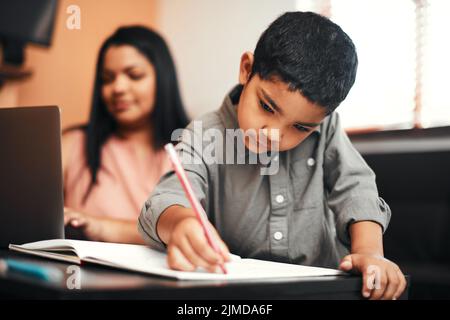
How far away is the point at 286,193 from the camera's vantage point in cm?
78

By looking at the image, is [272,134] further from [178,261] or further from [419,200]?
[419,200]

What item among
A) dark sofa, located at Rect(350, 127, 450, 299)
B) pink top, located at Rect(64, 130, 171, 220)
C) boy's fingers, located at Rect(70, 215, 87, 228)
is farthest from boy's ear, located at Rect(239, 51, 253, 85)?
pink top, located at Rect(64, 130, 171, 220)

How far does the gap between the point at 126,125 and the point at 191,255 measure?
1287mm

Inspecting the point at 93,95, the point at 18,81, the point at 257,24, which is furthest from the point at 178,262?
the point at 18,81

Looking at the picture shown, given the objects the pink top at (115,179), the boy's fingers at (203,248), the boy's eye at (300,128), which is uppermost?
the boy's eye at (300,128)

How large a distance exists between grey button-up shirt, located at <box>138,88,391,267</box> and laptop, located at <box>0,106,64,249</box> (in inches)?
7.2

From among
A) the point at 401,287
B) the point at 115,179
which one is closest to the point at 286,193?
the point at 401,287

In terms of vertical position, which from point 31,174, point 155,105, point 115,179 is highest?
point 155,105

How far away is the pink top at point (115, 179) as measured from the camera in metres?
1.57

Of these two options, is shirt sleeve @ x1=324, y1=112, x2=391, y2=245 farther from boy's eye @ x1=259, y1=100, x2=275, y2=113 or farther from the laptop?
the laptop

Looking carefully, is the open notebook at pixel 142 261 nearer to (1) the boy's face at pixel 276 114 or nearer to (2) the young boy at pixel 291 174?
(2) the young boy at pixel 291 174

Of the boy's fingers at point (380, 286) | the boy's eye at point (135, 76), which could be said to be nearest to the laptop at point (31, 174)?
the boy's fingers at point (380, 286)

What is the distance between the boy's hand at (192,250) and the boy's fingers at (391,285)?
0.15m
